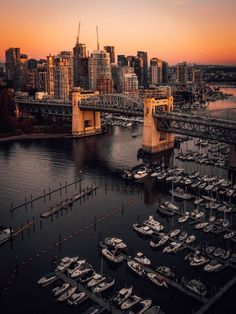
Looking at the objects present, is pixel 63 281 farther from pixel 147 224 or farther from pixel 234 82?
pixel 234 82

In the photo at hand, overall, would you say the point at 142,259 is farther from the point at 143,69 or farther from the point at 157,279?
the point at 143,69

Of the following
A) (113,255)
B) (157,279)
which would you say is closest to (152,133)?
(113,255)

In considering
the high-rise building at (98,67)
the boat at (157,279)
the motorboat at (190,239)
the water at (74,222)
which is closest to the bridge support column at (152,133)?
the water at (74,222)

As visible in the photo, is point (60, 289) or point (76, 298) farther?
point (60, 289)

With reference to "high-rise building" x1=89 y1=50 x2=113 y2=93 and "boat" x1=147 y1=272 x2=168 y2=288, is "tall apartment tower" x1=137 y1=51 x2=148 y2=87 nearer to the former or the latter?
"high-rise building" x1=89 y1=50 x2=113 y2=93

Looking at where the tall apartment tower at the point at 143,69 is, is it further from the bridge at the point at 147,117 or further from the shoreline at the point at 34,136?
the shoreline at the point at 34,136

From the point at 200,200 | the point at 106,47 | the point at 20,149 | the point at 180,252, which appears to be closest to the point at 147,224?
the point at 180,252

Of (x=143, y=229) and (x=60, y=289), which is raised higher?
(x=143, y=229)

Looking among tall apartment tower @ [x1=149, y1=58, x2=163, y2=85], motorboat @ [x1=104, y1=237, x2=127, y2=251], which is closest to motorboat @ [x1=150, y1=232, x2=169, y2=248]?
Answer: motorboat @ [x1=104, y1=237, x2=127, y2=251]
